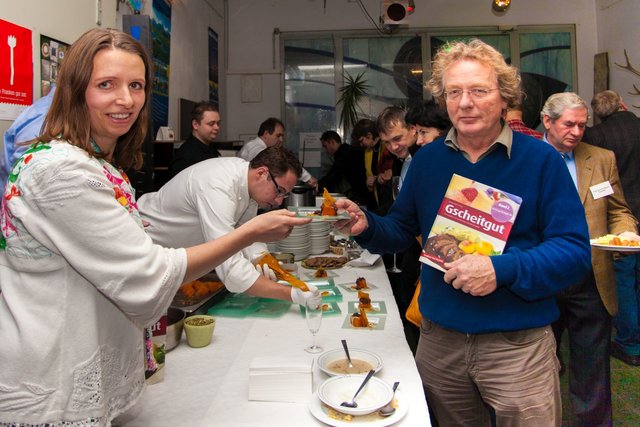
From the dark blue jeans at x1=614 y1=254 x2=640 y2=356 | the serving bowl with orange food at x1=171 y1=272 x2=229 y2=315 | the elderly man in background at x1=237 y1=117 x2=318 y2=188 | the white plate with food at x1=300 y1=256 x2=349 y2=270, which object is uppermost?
the elderly man in background at x1=237 y1=117 x2=318 y2=188

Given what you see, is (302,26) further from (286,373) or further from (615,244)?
(286,373)

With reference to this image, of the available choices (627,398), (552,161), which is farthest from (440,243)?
(627,398)

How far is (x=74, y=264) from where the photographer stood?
0.93 metres

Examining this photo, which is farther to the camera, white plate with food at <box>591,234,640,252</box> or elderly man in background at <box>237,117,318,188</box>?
elderly man in background at <box>237,117,318,188</box>

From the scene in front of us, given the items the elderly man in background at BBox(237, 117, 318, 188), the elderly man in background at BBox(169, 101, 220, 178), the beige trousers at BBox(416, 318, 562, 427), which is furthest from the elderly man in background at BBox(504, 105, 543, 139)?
the elderly man in background at BBox(237, 117, 318, 188)

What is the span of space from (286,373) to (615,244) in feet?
5.49

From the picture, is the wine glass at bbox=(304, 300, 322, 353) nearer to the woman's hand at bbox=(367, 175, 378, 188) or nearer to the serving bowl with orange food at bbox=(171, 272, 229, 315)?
the serving bowl with orange food at bbox=(171, 272, 229, 315)

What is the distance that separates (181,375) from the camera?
149cm

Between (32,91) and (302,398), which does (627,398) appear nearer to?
(302,398)

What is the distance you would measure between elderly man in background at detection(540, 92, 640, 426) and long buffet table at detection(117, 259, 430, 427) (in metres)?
1.01

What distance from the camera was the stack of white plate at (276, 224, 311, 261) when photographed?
9.71 ft

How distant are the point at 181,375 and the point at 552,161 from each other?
1239 mm

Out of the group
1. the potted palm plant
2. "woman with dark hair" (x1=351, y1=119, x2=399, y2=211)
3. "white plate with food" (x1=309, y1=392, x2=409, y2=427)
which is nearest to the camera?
"white plate with food" (x1=309, y1=392, x2=409, y2=427)

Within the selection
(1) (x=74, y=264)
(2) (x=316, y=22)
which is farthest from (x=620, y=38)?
(1) (x=74, y=264)
